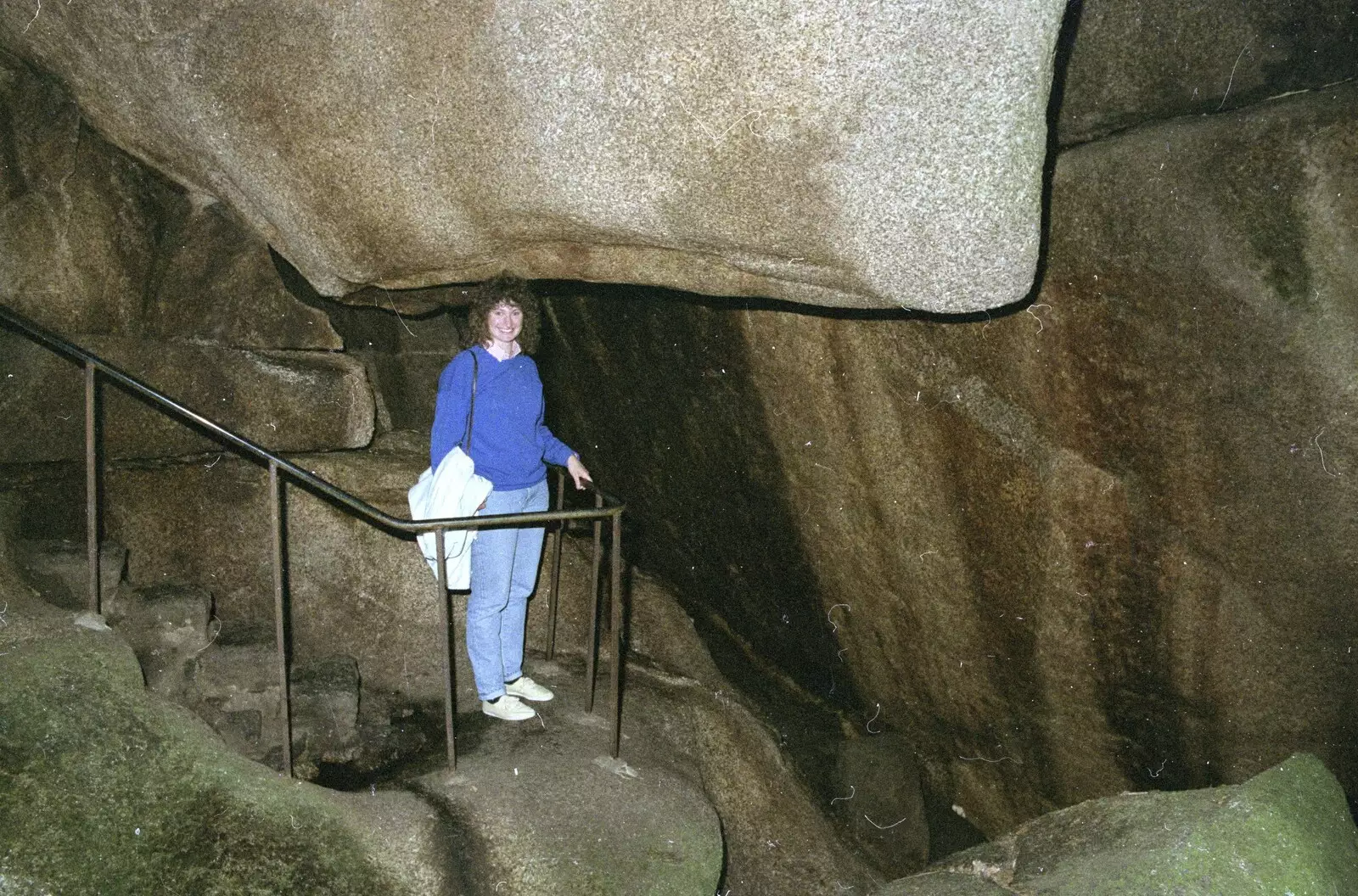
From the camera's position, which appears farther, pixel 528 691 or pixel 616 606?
pixel 528 691

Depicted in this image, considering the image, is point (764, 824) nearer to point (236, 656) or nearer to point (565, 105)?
point (236, 656)

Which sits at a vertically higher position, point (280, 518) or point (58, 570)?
point (280, 518)

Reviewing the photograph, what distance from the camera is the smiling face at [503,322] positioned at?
364 centimetres

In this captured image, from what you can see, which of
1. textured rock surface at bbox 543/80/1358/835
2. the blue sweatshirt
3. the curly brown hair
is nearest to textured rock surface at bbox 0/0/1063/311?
the curly brown hair

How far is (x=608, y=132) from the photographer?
3.24m

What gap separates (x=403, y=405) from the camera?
5461 millimetres

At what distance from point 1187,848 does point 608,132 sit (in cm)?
285

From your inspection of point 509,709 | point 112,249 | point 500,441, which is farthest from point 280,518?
point 112,249

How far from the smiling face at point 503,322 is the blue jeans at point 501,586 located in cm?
59

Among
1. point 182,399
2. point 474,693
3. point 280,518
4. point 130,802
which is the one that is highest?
point 182,399

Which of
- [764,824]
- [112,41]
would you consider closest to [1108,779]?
[764,824]

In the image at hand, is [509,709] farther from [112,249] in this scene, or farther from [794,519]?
[112,249]

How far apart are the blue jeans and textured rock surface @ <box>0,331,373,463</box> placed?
1.20 metres

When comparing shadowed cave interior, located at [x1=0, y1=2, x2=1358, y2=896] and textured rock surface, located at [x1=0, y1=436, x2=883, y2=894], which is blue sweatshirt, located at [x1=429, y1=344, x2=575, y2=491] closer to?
shadowed cave interior, located at [x1=0, y1=2, x2=1358, y2=896]
